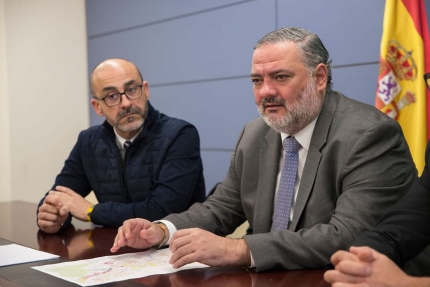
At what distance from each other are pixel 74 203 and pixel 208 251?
111 centimetres

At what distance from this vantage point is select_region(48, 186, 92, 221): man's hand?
2.63 meters

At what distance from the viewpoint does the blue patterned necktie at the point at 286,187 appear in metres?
2.06

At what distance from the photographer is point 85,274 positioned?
1693 millimetres

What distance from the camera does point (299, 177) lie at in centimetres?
A: 209

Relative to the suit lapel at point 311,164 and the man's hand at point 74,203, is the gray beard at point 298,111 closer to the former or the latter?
the suit lapel at point 311,164

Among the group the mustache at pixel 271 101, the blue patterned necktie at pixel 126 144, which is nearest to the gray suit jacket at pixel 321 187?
the mustache at pixel 271 101

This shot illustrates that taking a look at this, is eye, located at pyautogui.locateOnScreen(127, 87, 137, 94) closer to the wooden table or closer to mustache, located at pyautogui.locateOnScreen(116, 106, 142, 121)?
mustache, located at pyautogui.locateOnScreen(116, 106, 142, 121)

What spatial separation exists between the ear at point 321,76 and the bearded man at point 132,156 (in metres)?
0.88

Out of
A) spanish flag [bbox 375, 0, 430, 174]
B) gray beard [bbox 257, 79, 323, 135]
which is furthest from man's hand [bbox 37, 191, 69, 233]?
spanish flag [bbox 375, 0, 430, 174]

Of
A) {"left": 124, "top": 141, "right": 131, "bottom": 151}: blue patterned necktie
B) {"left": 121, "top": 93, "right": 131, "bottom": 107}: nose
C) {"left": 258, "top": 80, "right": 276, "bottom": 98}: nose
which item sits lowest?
{"left": 124, "top": 141, "right": 131, "bottom": 151}: blue patterned necktie

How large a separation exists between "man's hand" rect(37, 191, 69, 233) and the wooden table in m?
0.04

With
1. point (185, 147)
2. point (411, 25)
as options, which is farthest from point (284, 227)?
point (411, 25)

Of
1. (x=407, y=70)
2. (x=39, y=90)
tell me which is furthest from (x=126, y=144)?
(x=39, y=90)

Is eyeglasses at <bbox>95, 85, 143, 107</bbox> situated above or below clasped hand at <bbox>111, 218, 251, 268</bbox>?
above
